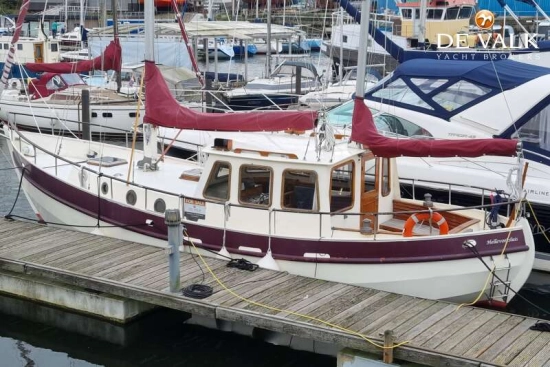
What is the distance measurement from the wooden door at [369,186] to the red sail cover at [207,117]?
3.63 ft

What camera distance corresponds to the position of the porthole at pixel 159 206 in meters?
14.3

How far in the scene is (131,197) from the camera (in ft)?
48.2

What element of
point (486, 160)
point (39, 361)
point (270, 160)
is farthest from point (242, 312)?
point (486, 160)

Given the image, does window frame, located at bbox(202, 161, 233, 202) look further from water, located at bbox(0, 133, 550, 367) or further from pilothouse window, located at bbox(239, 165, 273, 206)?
water, located at bbox(0, 133, 550, 367)

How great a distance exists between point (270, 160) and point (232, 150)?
0.80 m

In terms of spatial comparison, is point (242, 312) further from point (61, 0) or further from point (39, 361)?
point (61, 0)

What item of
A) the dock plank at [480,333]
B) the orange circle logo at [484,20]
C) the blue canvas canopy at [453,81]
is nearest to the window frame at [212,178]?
the dock plank at [480,333]

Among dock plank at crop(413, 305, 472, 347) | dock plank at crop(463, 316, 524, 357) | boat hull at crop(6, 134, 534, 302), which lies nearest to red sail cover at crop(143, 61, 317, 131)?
boat hull at crop(6, 134, 534, 302)

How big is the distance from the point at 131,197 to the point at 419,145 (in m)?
5.30

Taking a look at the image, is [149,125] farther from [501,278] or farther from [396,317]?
[501,278]

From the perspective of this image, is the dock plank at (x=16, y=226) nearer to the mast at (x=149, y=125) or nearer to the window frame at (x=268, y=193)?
the mast at (x=149, y=125)

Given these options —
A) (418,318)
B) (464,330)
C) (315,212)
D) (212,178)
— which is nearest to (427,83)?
(315,212)

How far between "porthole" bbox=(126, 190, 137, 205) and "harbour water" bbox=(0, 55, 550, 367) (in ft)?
7.18

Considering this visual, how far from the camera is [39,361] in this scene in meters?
12.8
